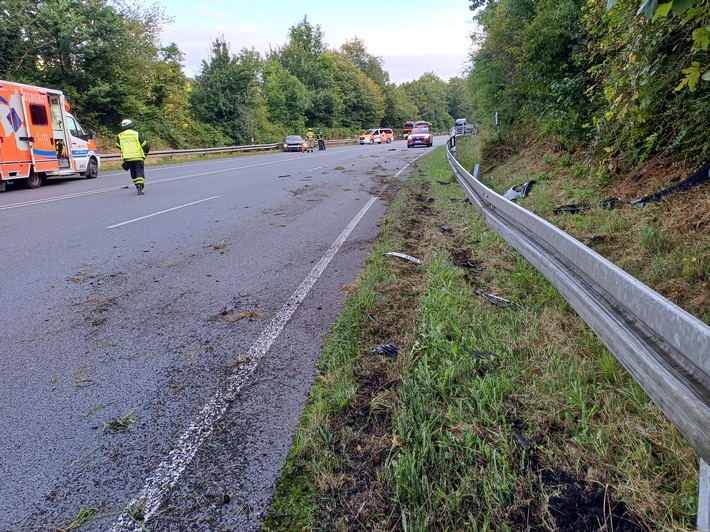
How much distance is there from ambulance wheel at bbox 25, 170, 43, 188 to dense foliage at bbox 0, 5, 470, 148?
42.6 ft

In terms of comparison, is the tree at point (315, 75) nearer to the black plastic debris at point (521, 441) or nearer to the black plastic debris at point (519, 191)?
the black plastic debris at point (519, 191)

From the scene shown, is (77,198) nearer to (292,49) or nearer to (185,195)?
(185,195)

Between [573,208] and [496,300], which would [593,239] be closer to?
[573,208]

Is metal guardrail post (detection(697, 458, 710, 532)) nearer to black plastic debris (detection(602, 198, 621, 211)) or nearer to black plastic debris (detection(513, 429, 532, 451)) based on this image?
black plastic debris (detection(513, 429, 532, 451))

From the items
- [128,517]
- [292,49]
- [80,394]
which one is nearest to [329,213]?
[80,394]

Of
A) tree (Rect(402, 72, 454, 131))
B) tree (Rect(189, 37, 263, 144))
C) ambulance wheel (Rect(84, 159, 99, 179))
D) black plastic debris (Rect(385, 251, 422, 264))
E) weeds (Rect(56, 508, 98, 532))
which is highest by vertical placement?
tree (Rect(402, 72, 454, 131))

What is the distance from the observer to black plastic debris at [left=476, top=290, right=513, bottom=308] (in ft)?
12.3

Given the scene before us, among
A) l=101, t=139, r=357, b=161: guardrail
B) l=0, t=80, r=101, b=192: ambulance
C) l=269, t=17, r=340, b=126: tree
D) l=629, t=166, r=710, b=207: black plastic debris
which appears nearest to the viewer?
l=629, t=166, r=710, b=207: black plastic debris

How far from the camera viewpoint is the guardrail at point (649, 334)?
1583 millimetres

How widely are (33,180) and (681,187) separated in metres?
17.2

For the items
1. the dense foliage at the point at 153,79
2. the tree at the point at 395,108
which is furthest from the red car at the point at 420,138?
the tree at the point at 395,108

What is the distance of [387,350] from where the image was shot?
3.16 meters

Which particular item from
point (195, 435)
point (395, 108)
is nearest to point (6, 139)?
point (195, 435)

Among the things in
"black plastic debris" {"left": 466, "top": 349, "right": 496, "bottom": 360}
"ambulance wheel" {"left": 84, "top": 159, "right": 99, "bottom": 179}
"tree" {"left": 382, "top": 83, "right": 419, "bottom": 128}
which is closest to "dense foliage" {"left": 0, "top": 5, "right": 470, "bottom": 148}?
"ambulance wheel" {"left": 84, "top": 159, "right": 99, "bottom": 179}
